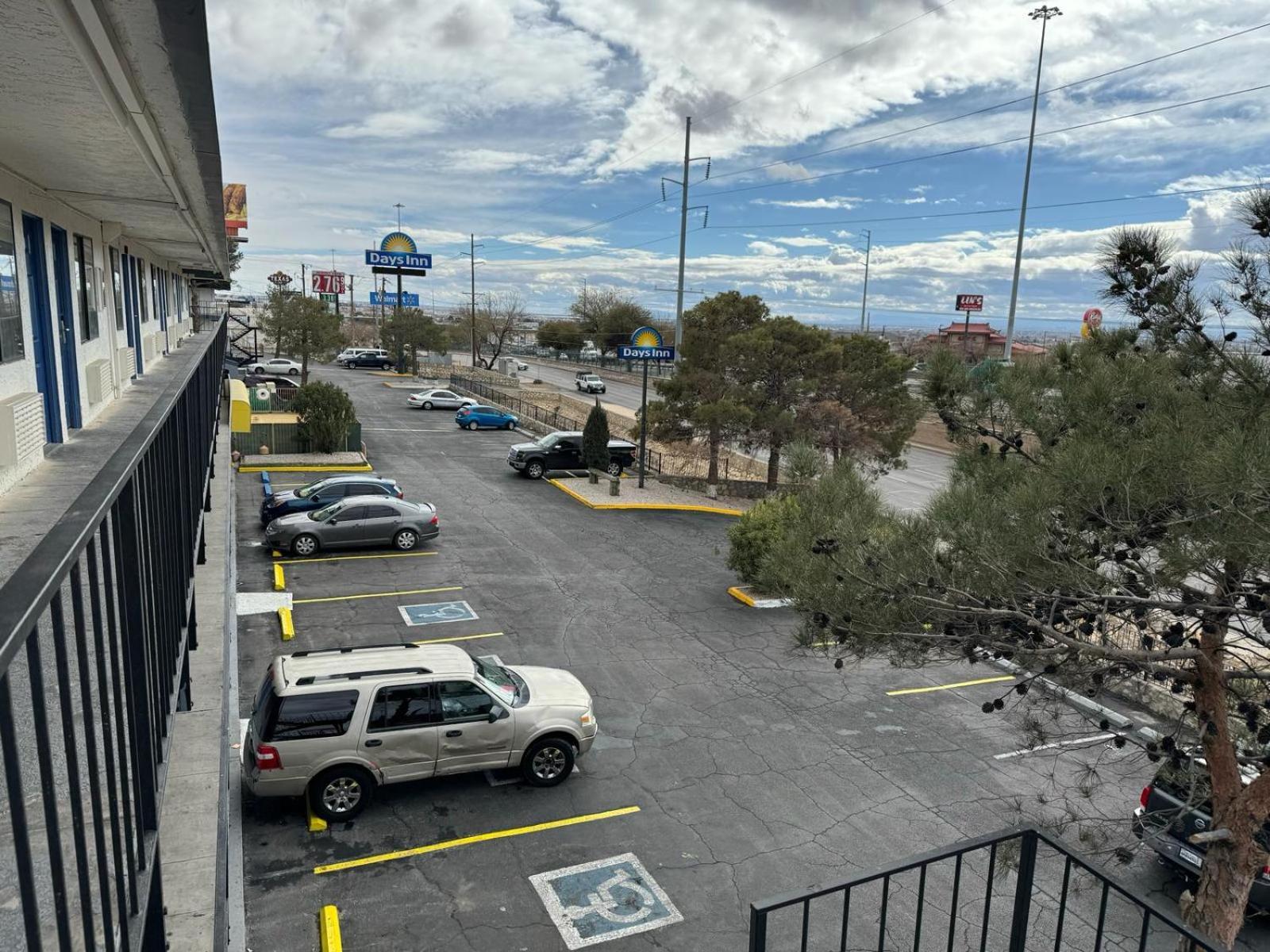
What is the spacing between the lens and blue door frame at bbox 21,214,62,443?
8078 mm

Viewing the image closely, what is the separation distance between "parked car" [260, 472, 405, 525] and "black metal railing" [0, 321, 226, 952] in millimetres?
16922

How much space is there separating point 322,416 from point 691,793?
24.0 m

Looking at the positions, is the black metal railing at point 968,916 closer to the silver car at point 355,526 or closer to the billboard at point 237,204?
the silver car at point 355,526

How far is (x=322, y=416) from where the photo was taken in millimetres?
29438

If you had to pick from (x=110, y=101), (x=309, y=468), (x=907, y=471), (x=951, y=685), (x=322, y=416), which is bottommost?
(x=907, y=471)

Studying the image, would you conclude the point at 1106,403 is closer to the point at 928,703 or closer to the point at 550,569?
the point at 928,703

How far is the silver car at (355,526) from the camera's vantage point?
1792 cm

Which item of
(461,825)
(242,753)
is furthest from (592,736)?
(242,753)

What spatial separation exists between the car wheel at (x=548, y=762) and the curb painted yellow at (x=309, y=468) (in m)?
20.8

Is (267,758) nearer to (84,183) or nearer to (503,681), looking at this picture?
(503,681)

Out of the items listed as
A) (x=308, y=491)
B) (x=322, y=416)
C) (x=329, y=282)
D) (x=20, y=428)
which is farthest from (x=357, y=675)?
(x=329, y=282)

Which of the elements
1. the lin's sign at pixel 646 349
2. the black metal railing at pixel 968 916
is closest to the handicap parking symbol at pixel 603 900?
the black metal railing at pixel 968 916

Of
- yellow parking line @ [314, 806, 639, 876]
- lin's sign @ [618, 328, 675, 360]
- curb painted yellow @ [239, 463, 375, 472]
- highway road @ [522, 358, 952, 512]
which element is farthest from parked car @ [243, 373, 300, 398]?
yellow parking line @ [314, 806, 639, 876]

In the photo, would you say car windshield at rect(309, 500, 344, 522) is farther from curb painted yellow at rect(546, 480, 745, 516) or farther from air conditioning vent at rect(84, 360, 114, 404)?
curb painted yellow at rect(546, 480, 745, 516)
